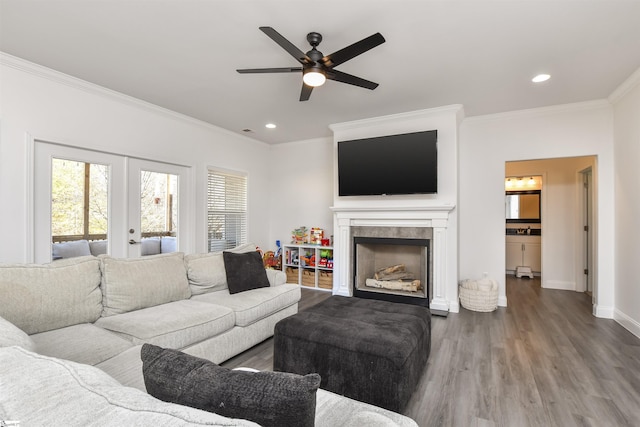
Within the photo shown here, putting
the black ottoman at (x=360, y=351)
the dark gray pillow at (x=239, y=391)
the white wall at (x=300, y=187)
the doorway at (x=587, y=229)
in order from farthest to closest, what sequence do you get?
1. the white wall at (x=300, y=187)
2. the doorway at (x=587, y=229)
3. the black ottoman at (x=360, y=351)
4. the dark gray pillow at (x=239, y=391)

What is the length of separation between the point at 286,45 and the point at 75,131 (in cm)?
252

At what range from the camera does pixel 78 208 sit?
3318 mm

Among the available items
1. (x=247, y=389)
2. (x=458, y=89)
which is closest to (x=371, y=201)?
(x=458, y=89)

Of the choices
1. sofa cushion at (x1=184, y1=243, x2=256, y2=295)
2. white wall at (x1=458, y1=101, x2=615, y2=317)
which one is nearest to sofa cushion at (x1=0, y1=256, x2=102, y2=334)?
sofa cushion at (x1=184, y1=243, x2=256, y2=295)

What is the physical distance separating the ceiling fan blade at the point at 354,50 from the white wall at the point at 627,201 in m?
2.81

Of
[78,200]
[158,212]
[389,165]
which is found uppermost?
[389,165]

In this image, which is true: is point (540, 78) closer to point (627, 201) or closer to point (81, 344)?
point (627, 201)

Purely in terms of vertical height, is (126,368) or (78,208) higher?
(78,208)

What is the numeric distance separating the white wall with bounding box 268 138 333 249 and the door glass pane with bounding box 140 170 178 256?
80.1 inches

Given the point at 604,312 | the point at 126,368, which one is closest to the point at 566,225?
the point at 604,312

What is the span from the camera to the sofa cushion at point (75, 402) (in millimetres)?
529

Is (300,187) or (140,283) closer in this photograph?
(140,283)

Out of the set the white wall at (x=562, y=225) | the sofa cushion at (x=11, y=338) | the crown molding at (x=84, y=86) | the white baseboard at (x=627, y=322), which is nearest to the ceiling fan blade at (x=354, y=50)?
the sofa cushion at (x=11, y=338)

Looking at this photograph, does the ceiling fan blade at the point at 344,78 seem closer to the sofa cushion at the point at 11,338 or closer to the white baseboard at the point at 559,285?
the sofa cushion at the point at 11,338
